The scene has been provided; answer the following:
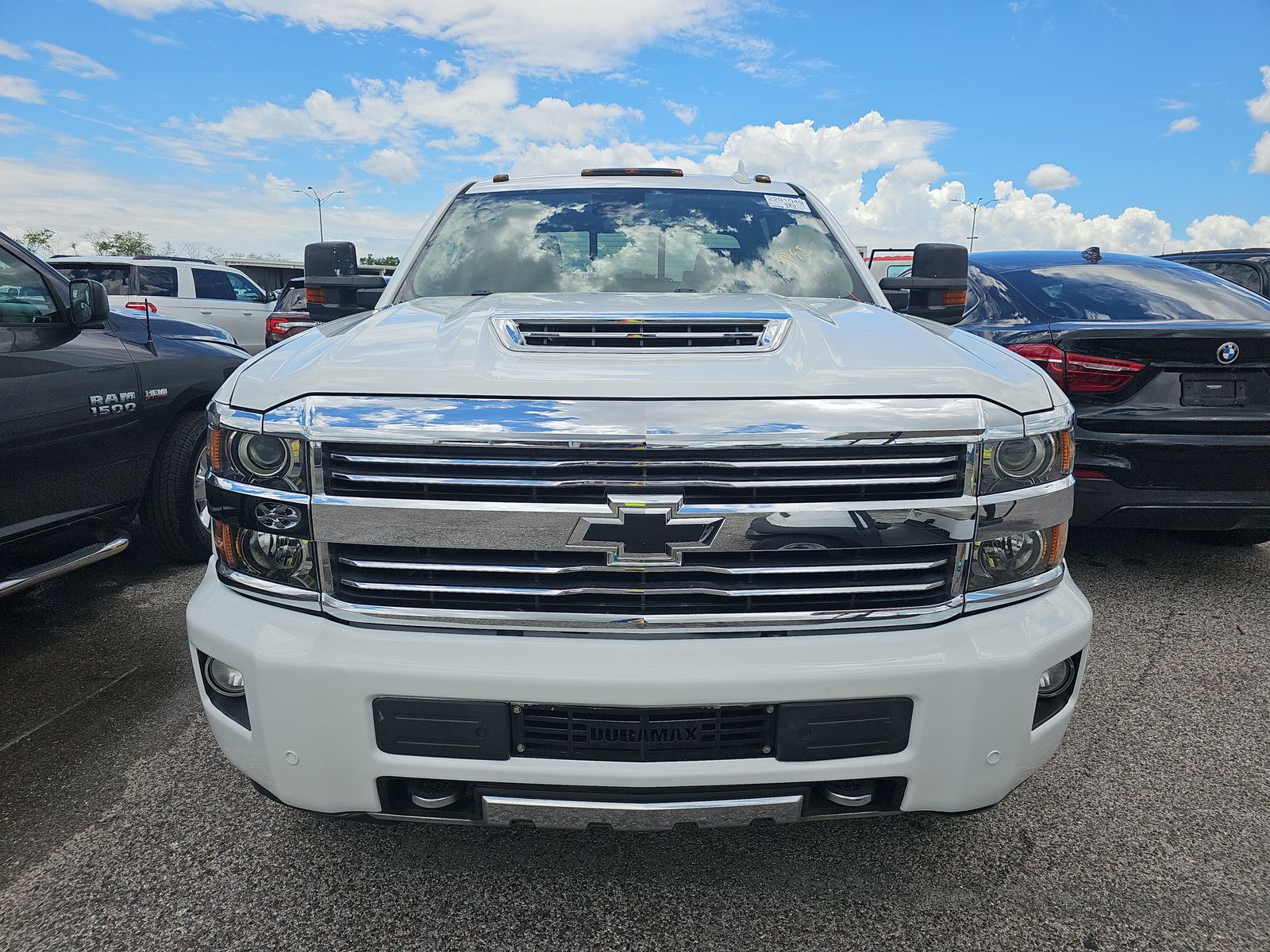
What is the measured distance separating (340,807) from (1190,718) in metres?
2.87

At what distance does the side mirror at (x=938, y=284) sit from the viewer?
9.68 ft

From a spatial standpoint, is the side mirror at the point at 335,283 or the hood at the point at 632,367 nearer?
the hood at the point at 632,367

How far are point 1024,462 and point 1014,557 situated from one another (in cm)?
21

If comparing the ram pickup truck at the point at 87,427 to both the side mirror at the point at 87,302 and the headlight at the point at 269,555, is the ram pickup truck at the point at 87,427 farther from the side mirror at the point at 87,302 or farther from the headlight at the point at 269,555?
the headlight at the point at 269,555

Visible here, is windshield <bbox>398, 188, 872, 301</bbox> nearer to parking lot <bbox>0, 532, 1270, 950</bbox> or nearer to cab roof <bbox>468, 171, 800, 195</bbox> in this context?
cab roof <bbox>468, 171, 800, 195</bbox>

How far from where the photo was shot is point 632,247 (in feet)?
9.86

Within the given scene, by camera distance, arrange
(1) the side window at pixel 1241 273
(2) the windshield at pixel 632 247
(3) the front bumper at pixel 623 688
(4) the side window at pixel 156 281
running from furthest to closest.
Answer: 1. (4) the side window at pixel 156 281
2. (1) the side window at pixel 1241 273
3. (2) the windshield at pixel 632 247
4. (3) the front bumper at pixel 623 688

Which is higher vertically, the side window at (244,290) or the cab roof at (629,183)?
the cab roof at (629,183)

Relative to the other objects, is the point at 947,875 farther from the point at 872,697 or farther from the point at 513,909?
the point at 513,909

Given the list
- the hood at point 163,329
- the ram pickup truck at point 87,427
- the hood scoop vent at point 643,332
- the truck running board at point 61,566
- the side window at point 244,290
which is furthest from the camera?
the side window at point 244,290

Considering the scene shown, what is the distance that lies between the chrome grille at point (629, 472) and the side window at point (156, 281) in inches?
438

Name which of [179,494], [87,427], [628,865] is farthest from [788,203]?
[179,494]

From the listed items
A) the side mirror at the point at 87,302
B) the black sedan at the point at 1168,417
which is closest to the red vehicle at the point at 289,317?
the side mirror at the point at 87,302

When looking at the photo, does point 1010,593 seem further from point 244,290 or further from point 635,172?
point 244,290
